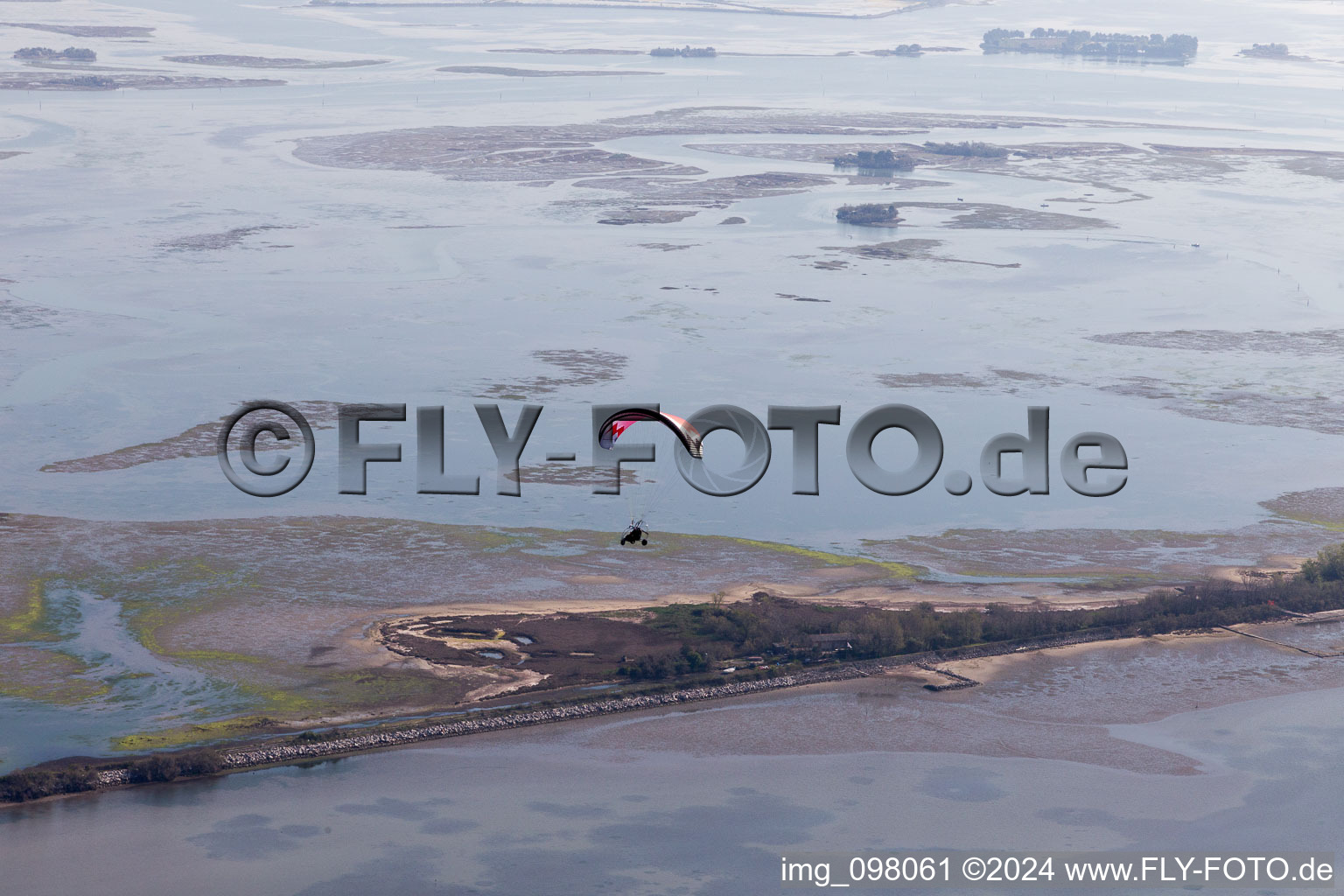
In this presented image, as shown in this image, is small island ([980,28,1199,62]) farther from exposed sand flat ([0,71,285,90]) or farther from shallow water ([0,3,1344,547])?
exposed sand flat ([0,71,285,90])

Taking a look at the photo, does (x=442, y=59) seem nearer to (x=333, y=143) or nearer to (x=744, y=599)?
(x=333, y=143)

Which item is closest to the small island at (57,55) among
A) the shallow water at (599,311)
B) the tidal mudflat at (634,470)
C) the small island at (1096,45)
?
the shallow water at (599,311)

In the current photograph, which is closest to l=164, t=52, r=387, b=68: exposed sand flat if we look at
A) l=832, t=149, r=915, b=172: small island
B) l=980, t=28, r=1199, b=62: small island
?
l=832, t=149, r=915, b=172: small island

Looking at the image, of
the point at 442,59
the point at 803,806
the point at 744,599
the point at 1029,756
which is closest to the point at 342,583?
the point at 744,599

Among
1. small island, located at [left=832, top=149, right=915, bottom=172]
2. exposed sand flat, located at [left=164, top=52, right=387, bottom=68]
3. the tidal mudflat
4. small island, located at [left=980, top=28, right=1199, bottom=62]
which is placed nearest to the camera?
the tidal mudflat

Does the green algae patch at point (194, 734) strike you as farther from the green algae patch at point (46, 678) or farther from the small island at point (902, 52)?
the small island at point (902, 52)

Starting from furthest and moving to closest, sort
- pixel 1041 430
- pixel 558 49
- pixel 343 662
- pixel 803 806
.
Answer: pixel 558 49
pixel 1041 430
pixel 343 662
pixel 803 806
